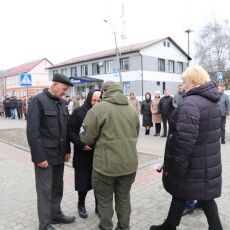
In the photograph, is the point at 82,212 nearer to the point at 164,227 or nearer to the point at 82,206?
the point at 82,206

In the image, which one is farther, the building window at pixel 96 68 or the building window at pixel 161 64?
the building window at pixel 96 68

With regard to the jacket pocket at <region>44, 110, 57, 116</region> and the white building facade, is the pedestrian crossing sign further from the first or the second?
the white building facade

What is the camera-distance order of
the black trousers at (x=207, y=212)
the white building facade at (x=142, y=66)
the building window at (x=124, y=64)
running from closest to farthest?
the black trousers at (x=207, y=212) → the white building facade at (x=142, y=66) → the building window at (x=124, y=64)

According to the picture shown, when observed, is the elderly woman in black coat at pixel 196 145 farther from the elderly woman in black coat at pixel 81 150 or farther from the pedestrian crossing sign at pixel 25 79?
the pedestrian crossing sign at pixel 25 79

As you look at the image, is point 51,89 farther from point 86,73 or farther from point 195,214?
point 86,73

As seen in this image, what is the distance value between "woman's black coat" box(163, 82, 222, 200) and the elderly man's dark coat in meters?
1.31

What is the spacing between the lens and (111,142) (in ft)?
11.6

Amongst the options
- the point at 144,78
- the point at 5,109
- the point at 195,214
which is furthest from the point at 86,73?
the point at 195,214

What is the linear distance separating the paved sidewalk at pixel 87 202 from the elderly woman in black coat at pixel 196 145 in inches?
35.7

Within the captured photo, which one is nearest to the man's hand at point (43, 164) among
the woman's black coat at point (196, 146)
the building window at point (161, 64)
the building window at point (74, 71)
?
the woman's black coat at point (196, 146)

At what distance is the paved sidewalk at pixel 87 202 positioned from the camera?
4.46m

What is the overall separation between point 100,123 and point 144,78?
34592mm

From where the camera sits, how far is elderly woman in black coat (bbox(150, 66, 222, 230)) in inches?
134

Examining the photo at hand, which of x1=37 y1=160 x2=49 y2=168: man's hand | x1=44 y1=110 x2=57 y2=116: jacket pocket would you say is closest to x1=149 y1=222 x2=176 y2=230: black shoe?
x1=37 y1=160 x2=49 y2=168: man's hand
